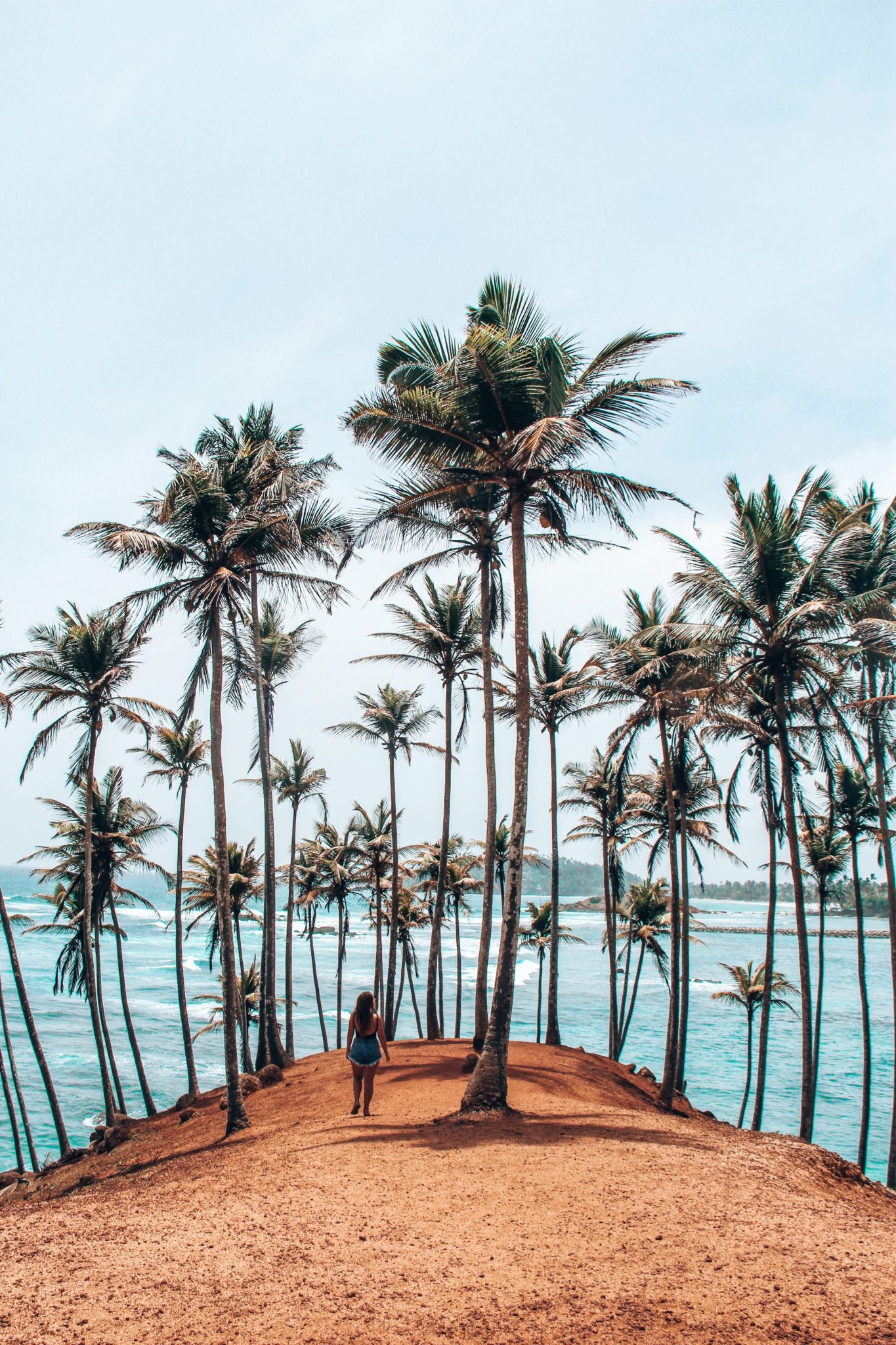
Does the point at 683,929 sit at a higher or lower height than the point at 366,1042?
lower

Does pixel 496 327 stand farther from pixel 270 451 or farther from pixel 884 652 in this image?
pixel 884 652

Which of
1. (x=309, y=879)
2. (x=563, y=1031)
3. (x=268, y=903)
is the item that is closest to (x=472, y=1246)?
(x=268, y=903)

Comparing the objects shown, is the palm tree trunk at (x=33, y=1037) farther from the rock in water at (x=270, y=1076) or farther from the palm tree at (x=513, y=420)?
the palm tree at (x=513, y=420)

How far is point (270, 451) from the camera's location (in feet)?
53.3

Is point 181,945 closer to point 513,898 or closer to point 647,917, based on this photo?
point 513,898

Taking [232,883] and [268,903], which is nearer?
[268,903]

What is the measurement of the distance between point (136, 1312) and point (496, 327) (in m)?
12.1

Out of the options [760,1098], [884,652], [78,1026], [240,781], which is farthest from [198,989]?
[884,652]

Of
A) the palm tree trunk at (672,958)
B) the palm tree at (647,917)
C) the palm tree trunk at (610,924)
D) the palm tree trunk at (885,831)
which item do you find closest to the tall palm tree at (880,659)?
the palm tree trunk at (885,831)

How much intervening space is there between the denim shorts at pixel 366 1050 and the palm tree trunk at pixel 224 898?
2881 millimetres

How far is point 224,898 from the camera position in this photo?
14.1m

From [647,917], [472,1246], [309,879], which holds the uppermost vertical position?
[472,1246]

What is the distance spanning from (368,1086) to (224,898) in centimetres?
446

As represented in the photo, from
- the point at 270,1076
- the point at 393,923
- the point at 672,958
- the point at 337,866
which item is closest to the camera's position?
the point at 270,1076
